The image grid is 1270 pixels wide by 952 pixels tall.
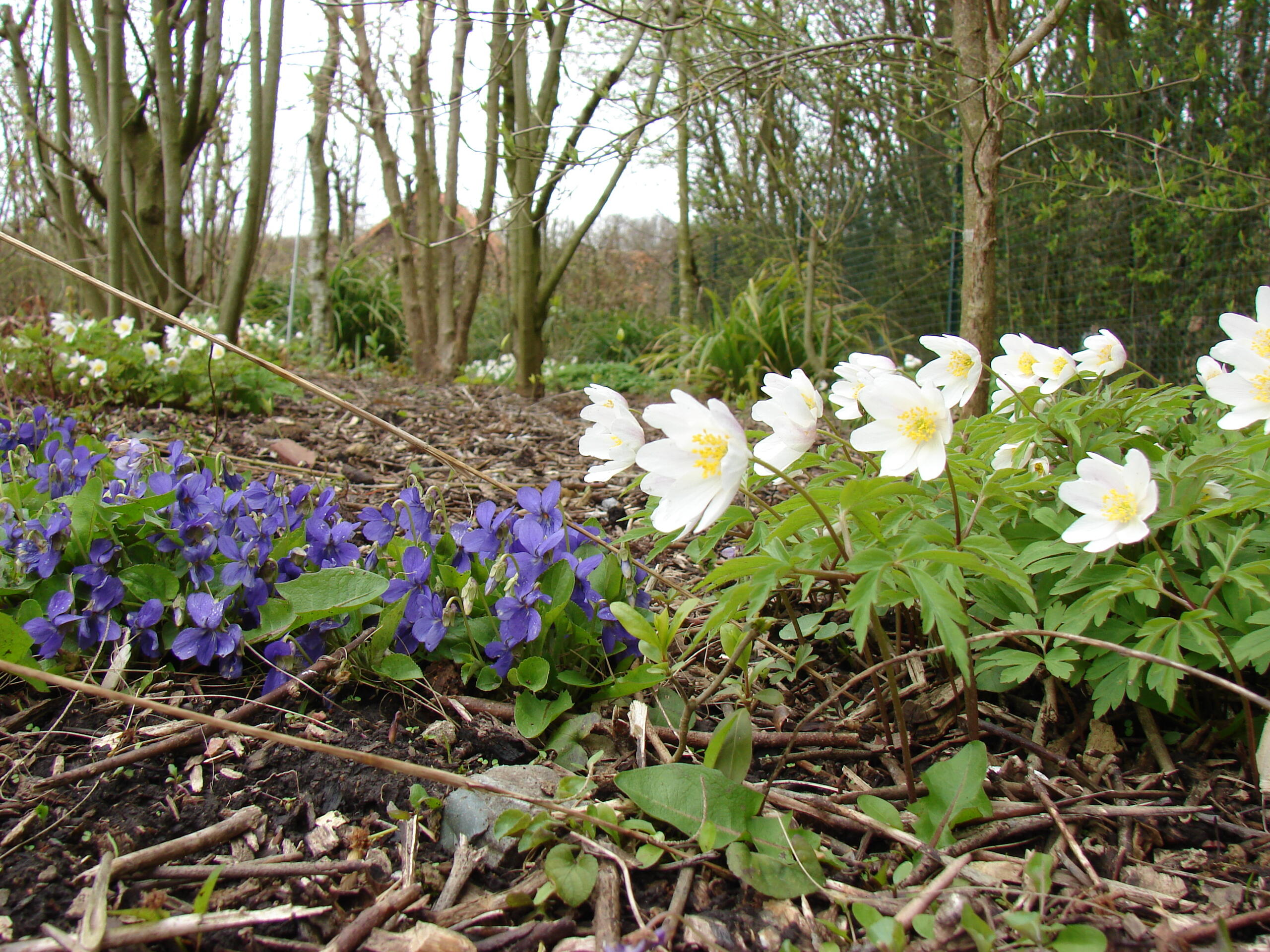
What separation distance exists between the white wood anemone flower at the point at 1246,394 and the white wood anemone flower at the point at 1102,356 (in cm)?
40

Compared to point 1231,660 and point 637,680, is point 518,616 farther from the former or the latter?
point 1231,660

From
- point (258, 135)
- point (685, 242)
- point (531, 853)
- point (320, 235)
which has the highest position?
point (320, 235)

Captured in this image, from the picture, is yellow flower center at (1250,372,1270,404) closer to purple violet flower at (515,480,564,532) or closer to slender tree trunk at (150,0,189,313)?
purple violet flower at (515,480,564,532)

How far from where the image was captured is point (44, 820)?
120cm

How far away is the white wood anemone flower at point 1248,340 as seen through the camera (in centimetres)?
126

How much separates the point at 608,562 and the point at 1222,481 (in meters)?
1.11

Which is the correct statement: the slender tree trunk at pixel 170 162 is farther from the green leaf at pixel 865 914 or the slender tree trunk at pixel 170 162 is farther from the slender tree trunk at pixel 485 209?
the green leaf at pixel 865 914

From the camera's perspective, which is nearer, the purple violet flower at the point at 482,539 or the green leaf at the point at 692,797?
the green leaf at the point at 692,797

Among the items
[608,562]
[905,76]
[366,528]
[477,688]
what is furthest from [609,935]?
[905,76]

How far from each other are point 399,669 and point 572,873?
55 centimetres

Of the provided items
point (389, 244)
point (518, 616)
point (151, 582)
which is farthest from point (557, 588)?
point (389, 244)

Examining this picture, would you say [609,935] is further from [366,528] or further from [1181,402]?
[1181,402]

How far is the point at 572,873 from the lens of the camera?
110cm

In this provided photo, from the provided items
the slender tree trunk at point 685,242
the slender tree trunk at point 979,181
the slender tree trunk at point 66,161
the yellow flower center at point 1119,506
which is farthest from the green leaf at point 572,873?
the slender tree trunk at point 685,242
